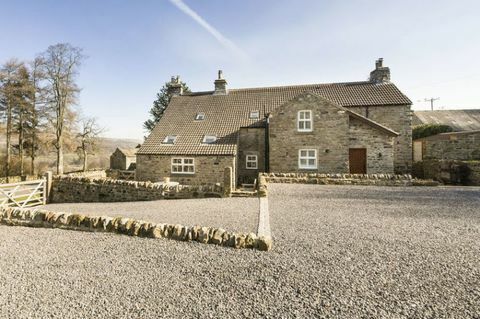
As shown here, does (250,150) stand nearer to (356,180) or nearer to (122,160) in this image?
(356,180)

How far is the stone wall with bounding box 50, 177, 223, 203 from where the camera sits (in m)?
11.7

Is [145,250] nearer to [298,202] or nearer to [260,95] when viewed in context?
[298,202]

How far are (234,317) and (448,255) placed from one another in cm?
430

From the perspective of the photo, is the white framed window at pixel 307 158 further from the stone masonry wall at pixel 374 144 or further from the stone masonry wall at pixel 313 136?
the stone masonry wall at pixel 374 144

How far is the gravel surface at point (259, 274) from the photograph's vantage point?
3.12 m

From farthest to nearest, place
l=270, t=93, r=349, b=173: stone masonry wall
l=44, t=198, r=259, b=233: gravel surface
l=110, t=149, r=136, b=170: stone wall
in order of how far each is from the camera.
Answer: l=110, t=149, r=136, b=170: stone wall
l=270, t=93, r=349, b=173: stone masonry wall
l=44, t=198, r=259, b=233: gravel surface

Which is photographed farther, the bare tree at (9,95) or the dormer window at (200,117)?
the bare tree at (9,95)

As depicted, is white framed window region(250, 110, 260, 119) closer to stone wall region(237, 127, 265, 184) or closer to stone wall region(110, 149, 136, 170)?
stone wall region(237, 127, 265, 184)

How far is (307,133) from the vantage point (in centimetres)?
1783

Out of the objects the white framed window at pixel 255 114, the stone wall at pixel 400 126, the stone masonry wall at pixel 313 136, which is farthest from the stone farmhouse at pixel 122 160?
the stone wall at pixel 400 126

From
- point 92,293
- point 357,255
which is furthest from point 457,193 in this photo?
point 92,293

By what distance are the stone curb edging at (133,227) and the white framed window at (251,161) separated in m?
14.1

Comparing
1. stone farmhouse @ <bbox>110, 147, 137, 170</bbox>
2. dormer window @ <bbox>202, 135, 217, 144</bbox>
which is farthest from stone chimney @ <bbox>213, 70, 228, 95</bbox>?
stone farmhouse @ <bbox>110, 147, 137, 170</bbox>

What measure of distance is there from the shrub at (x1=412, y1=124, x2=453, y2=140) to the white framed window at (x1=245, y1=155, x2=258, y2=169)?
796 inches
